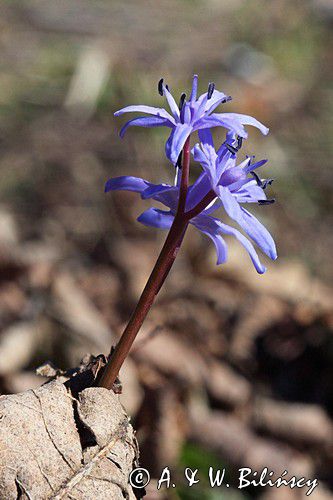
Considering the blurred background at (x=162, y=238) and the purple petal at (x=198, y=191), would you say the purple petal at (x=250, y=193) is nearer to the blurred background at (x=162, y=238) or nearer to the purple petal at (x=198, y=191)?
the purple petal at (x=198, y=191)

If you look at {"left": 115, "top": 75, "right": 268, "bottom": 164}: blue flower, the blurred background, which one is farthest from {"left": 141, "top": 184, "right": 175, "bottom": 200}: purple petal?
the blurred background

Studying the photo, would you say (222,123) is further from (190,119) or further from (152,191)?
(152,191)

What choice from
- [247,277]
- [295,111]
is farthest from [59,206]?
[295,111]

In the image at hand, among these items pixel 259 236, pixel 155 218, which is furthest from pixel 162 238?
pixel 259 236

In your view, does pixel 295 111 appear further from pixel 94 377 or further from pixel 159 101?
pixel 94 377

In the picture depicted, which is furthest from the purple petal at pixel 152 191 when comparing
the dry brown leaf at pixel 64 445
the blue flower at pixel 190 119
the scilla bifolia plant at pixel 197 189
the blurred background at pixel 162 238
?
the blurred background at pixel 162 238

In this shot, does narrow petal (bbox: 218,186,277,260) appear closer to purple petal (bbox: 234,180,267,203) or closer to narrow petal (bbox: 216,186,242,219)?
narrow petal (bbox: 216,186,242,219)
